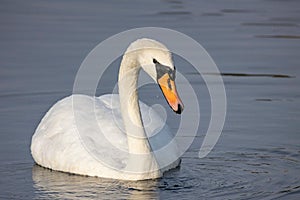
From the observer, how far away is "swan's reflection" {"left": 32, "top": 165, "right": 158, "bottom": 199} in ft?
33.9

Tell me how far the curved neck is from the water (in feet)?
1.28

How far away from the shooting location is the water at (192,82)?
10.7m

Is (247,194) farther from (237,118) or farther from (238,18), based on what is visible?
(238,18)

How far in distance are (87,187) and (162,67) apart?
1.56m

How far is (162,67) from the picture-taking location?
1002cm

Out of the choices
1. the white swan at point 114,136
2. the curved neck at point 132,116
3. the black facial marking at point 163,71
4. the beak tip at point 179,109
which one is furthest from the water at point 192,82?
the black facial marking at point 163,71

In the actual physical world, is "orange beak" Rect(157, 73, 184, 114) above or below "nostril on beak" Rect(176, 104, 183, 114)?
above

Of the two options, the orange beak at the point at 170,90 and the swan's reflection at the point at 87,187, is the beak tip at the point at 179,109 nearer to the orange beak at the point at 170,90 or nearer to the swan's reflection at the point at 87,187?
the orange beak at the point at 170,90

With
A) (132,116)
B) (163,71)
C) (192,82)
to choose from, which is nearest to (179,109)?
(163,71)

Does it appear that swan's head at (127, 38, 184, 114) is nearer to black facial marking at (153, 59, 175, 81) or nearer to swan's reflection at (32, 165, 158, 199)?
black facial marking at (153, 59, 175, 81)

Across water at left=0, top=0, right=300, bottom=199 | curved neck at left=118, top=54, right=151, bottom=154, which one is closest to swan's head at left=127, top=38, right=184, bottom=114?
curved neck at left=118, top=54, right=151, bottom=154

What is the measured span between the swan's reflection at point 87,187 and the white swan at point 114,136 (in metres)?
0.12

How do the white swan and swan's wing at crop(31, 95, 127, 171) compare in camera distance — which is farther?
swan's wing at crop(31, 95, 127, 171)

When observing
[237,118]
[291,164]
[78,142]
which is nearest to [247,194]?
[291,164]
